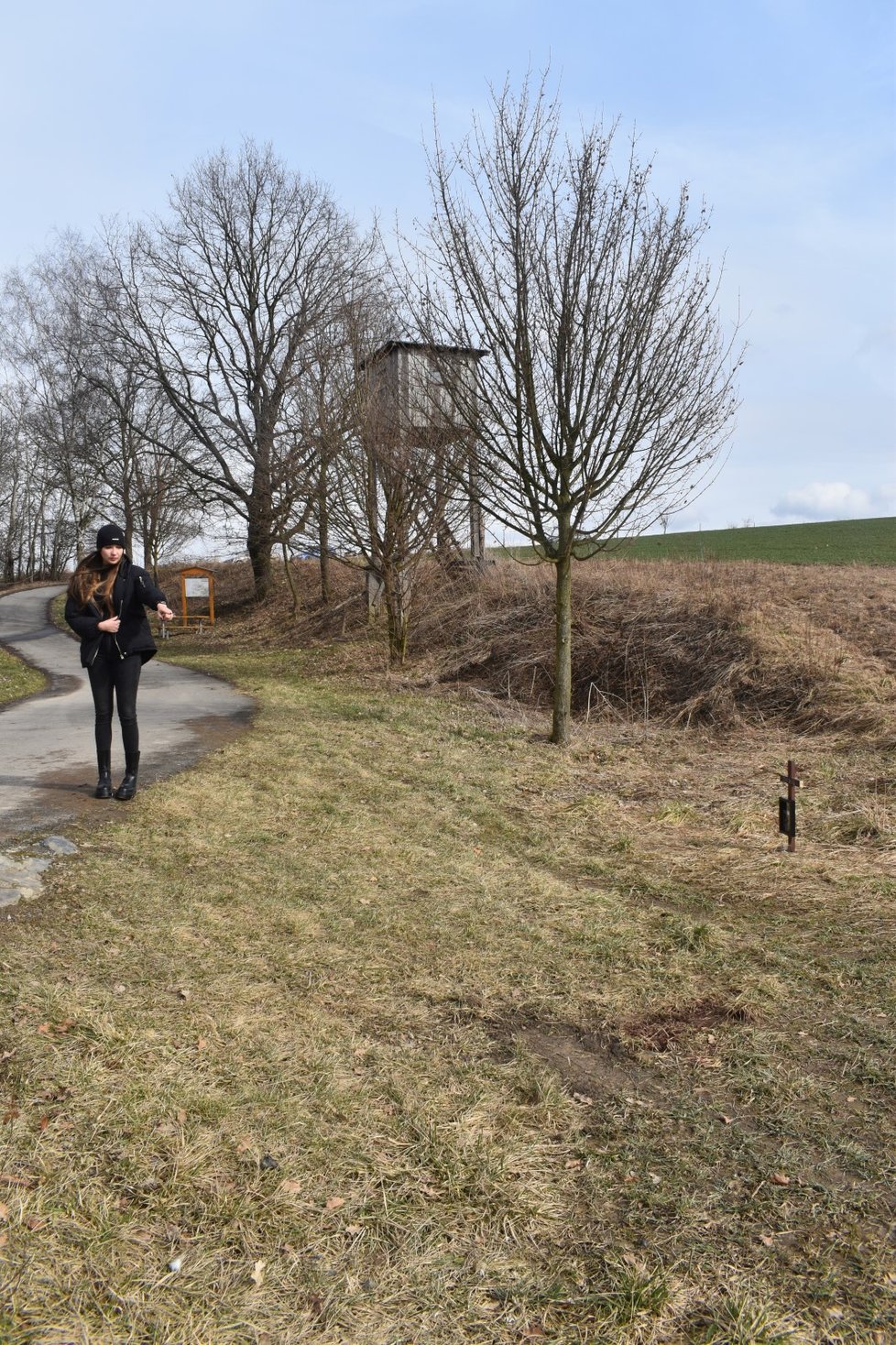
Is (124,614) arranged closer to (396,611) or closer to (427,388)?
(427,388)

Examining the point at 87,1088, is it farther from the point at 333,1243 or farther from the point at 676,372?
the point at 676,372

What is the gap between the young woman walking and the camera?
23.2ft

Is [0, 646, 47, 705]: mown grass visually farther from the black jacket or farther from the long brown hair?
the long brown hair

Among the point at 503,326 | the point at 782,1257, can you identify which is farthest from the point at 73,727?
the point at 782,1257

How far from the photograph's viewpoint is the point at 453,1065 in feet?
13.2

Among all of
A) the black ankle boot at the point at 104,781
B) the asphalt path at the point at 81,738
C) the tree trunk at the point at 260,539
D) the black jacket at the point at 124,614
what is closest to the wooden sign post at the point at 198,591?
the tree trunk at the point at 260,539

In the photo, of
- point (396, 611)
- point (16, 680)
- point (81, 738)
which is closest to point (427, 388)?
point (81, 738)

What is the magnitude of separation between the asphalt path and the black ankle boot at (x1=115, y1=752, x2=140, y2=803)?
8cm

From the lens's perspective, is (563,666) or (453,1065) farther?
(563,666)

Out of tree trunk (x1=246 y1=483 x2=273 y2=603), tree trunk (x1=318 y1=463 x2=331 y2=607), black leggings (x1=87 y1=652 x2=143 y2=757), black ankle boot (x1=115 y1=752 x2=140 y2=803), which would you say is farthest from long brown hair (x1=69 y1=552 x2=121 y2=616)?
tree trunk (x1=246 y1=483 x2=273 y2=603)

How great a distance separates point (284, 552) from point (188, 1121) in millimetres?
22202

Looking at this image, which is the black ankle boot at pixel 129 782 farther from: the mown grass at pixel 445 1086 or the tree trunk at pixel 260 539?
the tree trunk at pixel 260 539

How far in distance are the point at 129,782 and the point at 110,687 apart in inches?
29.9

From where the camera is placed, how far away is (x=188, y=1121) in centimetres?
344
